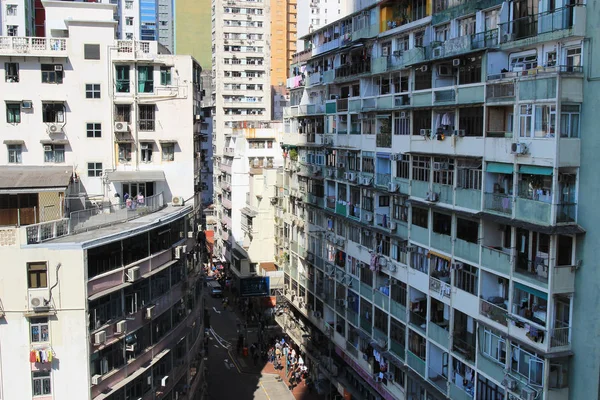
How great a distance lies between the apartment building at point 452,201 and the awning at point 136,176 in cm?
921

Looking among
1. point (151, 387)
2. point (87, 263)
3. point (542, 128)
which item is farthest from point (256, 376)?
point (542, 128)

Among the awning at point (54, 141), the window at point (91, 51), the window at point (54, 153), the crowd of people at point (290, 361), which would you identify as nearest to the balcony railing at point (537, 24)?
the window at point (91, 51)

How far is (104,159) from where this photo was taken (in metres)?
26.1

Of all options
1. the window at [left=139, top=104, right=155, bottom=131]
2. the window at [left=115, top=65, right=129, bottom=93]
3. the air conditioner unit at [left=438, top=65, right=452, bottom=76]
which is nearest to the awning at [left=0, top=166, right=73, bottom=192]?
the window at [left=139, top=104, right=155, bottom=131]

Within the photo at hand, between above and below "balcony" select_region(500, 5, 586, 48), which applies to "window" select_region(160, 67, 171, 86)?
below

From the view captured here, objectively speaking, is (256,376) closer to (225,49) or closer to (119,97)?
(119,97)

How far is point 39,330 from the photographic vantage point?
747 inches

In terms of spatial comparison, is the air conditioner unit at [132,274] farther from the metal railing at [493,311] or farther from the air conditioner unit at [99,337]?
the metal railing at [493,311]

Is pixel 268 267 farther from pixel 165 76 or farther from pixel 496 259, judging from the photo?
pixel 496 259

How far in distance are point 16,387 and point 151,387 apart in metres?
5.40

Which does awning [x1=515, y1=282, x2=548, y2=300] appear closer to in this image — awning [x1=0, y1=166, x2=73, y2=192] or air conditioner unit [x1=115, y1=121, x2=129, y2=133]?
awning [x1=0, y1=166, x2=73, y2=192]

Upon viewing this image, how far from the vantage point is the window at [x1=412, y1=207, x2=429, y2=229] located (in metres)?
24.9

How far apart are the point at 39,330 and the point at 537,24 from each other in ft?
55.7

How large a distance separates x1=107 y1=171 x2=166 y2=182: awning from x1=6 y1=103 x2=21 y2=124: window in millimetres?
3929
